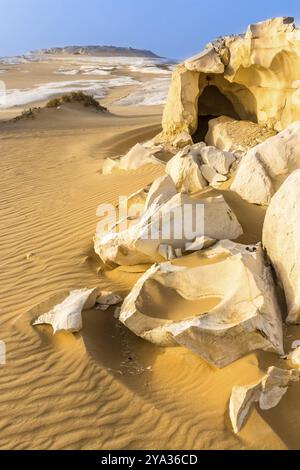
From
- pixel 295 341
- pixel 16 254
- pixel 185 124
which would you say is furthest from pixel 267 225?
pixel 185 124

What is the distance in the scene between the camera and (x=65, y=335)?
4.06m

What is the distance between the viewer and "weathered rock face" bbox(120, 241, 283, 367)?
11.1ft

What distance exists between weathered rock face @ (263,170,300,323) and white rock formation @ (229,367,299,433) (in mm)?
640

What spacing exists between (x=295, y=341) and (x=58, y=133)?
1157 cm

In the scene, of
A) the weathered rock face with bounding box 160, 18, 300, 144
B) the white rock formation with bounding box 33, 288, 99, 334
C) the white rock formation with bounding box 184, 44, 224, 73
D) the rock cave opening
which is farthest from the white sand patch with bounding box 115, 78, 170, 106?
the white rock formation with bounding box 33, 288, 99, 334

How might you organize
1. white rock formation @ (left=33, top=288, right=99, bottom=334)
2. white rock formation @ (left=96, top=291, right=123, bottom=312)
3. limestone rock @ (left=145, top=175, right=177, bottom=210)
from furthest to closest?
limestone rock @ (left=145, top=175, right=177, bottom=210) → white rock formation @ (left=96, top=291, right=123, bottom=312) → white rock formation @ (left=33, top=288, right=99, bottom=334)

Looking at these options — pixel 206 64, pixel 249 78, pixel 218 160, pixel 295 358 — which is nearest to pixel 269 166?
pixel 218 160

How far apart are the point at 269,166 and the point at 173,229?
161cm

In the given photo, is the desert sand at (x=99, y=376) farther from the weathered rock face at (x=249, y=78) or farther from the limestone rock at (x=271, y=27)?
the limestone rock at (x=271, y=27)

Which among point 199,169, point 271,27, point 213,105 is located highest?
point 271,27

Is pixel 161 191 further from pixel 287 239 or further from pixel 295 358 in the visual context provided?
pixel 295 358

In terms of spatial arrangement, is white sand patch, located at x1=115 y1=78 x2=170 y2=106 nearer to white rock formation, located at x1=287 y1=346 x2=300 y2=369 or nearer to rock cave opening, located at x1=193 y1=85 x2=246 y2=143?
rock cave opening, located at x1=193 y1=85 x2=246 y2=143

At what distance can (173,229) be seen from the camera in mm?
4613

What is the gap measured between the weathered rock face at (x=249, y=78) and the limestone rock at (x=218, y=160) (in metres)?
2.39
